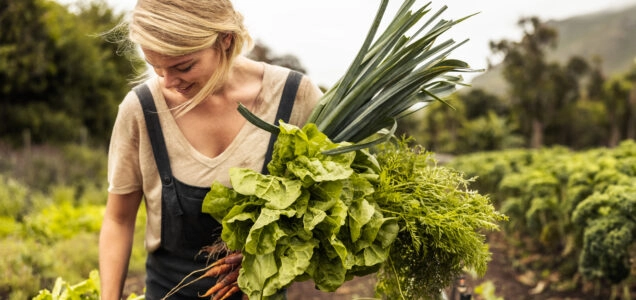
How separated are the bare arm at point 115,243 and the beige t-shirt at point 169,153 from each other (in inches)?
2.5

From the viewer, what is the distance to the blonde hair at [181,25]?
165 centimetres

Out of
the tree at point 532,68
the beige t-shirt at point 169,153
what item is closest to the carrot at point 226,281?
the beige t-shirt at point 169,153

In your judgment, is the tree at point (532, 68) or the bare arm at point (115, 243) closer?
the bare arm at point (115, 243)

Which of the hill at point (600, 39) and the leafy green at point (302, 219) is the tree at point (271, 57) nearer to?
the leafy green at point (302, 219)

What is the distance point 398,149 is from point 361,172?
21 cm

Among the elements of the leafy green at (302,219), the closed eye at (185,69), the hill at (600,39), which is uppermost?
the hill at (600,39)

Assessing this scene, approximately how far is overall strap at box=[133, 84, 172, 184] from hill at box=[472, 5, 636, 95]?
80205mm

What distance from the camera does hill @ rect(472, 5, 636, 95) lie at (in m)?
84.1

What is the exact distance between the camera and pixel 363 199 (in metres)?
1.51

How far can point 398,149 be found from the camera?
5.81 ft

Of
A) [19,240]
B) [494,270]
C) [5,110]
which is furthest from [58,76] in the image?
[494,270]

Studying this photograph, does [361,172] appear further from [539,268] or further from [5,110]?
[5,110]

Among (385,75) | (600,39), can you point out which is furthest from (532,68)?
(600,39)

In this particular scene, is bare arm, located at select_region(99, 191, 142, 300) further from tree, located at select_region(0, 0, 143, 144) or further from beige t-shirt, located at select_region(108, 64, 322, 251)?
tree, located at select_region(0, 0, 143, 144)
